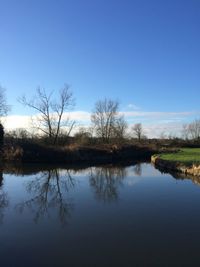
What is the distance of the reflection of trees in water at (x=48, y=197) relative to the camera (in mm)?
15969

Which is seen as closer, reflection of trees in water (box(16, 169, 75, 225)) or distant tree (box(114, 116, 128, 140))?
reflection of trees in water (box(16, 169, 75, 225))

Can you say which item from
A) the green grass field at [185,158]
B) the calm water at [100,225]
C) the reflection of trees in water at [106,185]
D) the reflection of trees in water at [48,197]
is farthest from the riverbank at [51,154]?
the calm water at [100,225]

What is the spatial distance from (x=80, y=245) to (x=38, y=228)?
2.72 metres

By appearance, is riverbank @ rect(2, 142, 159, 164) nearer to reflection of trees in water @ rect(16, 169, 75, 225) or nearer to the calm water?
reflection of trees in water @ rect(16, 169, 75, 225)

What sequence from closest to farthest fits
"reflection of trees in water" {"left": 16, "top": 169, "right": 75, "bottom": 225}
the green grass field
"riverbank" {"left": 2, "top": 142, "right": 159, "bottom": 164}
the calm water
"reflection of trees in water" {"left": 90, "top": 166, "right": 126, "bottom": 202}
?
the calm water < "reflection of trees in water" {"left": 16, "top": 169, "right": 75, "bottom": 225} < "reflection of trees in water" {"left": 90, "top": 166, "right": 126, "bottom": 202} < the green grass field < "riverbank" {"left": 2, "top": 142, "right": 159, "bottom": 164}

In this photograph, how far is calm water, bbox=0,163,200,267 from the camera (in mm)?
9797

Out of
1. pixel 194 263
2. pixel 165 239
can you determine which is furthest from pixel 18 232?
pixel 194 263

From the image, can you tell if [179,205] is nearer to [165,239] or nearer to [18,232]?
[165,239]

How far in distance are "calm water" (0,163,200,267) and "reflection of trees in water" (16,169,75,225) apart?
0.04 metres

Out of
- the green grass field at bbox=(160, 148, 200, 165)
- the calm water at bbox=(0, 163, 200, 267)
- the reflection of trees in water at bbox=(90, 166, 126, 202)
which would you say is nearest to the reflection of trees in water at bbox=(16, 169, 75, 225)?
the calm water at bbox=(0, 163, 200, 267)

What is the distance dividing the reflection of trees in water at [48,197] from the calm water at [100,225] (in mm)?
42

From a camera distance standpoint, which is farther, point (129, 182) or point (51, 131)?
point (51, 131)

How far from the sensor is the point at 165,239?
11500mm

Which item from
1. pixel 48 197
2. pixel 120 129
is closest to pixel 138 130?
pixel 120 129
